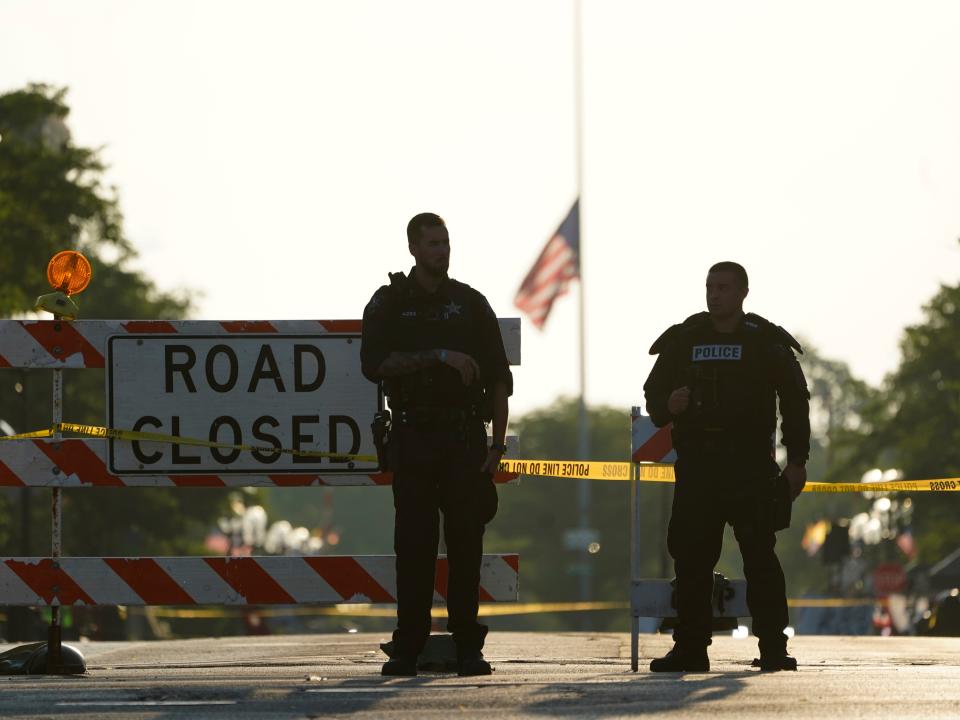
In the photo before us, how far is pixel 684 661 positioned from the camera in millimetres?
9523

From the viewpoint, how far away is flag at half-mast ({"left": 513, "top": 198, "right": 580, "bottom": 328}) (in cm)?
4581

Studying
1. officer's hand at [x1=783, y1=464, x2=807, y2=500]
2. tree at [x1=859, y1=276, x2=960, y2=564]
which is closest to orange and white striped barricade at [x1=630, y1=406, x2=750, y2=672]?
officer's hand at [x1=783, y1=464, x2=807, y2=500]

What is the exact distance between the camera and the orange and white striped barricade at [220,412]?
1023 cm

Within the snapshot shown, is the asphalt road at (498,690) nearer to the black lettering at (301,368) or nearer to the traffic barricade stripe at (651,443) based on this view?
the traffic barricade stripe at (651,443)

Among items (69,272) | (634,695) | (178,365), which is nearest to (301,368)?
(178,365)

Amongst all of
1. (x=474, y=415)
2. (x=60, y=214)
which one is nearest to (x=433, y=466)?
(x=474, y=415)

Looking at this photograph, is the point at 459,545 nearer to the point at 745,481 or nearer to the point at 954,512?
the point at 745,481

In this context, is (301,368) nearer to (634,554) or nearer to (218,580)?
(218,580)

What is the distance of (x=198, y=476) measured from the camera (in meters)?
10.4

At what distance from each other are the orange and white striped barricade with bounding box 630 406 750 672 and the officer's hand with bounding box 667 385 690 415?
472 mm

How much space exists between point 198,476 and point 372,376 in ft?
5.91

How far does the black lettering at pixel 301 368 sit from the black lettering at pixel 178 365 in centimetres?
50

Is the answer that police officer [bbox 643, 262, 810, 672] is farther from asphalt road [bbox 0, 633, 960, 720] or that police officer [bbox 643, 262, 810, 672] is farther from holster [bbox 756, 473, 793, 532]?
asphalt road [bbox 0, 633, 960, 720]

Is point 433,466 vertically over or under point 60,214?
under
